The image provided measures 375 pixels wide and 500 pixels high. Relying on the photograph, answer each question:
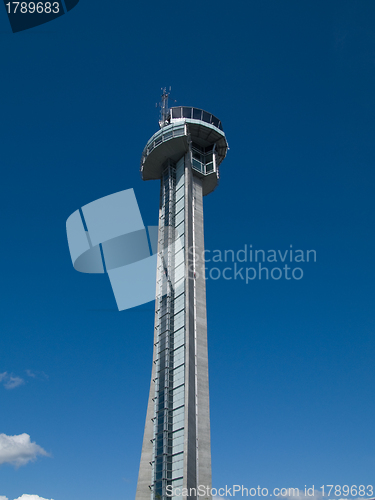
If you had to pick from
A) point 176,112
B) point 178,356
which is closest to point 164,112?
point 176,112

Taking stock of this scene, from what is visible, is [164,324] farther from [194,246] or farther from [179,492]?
[179,492]

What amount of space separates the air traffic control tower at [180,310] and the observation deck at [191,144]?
14 centimetres

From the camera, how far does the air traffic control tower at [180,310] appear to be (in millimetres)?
42250

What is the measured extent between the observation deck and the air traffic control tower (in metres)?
0.14

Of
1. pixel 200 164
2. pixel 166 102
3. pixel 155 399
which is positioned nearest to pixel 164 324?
pixel 155 399

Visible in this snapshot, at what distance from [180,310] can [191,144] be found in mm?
24112

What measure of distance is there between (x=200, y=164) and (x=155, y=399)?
32623mm

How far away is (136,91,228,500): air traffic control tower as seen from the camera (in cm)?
4225

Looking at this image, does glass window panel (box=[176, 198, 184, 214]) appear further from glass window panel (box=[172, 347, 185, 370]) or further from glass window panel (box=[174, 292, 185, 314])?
glass window panel (box=[172, 347, 185, 370])

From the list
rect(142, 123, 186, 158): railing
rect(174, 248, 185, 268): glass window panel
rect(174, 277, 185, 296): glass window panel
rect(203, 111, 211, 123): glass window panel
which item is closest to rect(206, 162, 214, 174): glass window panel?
rect(142, 123, 186, 158): railing

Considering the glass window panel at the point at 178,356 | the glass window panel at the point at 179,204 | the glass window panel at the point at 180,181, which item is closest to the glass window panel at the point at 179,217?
the glass window panel at the point at 179,204

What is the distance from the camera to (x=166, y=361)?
48.4 m

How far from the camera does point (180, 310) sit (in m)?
50.6

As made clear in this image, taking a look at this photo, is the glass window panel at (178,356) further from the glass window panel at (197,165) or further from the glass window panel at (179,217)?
the glass window panel at (197,165)
